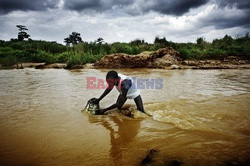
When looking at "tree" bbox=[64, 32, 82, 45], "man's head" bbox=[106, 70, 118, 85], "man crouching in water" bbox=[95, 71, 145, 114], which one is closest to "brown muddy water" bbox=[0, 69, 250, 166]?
"man crouching in water" bbox=[95, 71, 145, 114]

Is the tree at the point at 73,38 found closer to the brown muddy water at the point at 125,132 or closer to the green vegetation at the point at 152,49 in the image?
the green vegetation at the point at 152,49

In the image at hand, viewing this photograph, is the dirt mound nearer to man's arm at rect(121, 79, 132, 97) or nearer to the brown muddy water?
the brown muddy water

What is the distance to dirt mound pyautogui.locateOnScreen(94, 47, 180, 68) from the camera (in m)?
11.5

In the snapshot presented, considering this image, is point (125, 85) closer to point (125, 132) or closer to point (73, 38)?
point (125, 132)

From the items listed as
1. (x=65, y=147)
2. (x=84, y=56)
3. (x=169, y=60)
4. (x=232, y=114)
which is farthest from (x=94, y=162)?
(x=84, y=56)

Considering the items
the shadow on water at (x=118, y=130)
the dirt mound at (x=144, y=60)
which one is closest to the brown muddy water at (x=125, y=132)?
the shadow on water at (x=118, y=130)

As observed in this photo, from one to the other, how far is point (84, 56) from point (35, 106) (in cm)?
1046

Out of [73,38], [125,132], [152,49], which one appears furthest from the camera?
[73,38]

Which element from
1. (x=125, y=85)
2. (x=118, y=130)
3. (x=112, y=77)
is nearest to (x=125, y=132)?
(x=118, y=130)

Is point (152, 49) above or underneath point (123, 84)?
above

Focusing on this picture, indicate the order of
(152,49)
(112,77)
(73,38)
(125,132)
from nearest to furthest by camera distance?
1. (125,132)
2. (112,77)
3. (152,49)
4. (73,38)

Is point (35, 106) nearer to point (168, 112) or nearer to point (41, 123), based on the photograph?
point (41, 123)

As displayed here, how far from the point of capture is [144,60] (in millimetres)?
11633

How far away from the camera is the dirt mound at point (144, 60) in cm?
1152
